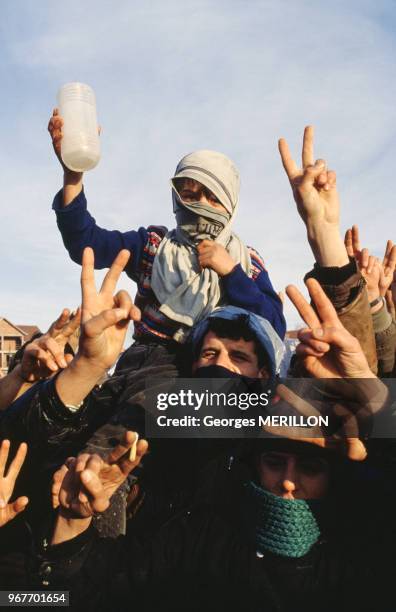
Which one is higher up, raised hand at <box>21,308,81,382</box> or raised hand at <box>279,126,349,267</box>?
raised hand at <box>279,126,349,267</box>

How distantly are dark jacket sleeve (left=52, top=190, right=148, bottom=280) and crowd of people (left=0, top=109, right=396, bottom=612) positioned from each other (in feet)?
0.10

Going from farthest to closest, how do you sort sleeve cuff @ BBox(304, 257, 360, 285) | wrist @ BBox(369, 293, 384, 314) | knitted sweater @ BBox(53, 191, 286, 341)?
wrist @ BBox(369, 293, 384, 314) < knitted sweater @ BBox(53, 191, 286, 341) < sleeve cuff @ BBox(304, 257, 360, 285)

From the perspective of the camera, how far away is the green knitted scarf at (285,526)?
7.51 ft

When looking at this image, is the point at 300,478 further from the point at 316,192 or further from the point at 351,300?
the point at 316,192

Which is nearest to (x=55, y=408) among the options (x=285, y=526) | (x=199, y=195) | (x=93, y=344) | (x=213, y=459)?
(x=93, y=344)

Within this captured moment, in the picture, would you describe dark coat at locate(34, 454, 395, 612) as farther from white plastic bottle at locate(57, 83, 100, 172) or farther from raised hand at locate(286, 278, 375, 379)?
white plastic bottle at locate(57, 83, 100, 172)

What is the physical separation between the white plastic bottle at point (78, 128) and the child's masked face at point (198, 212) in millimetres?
578

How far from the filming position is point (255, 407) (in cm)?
251

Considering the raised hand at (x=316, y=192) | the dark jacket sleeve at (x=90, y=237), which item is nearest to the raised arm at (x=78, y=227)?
the dark jacket sleeve at (x=90, y=237)

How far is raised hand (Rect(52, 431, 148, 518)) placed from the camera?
6.53 ft

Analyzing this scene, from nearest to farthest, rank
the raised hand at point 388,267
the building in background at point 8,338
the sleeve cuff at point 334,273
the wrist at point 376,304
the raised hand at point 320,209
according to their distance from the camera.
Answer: the sleeve cuff at point 334,273, the raised hand at point 320,209, the wrist at point 376,304, the raised hand at point 388,267, the building in background at point 8,338

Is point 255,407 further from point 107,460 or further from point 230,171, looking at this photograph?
point 230,171

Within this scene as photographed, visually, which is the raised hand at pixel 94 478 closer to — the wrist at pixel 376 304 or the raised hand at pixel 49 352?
the raised hand at pixel 49 352

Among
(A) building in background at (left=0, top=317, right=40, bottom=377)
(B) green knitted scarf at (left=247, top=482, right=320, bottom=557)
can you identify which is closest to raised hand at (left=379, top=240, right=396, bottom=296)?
(B) green knitted scarf at (left=247, top=482, right=320, bottom=557)
